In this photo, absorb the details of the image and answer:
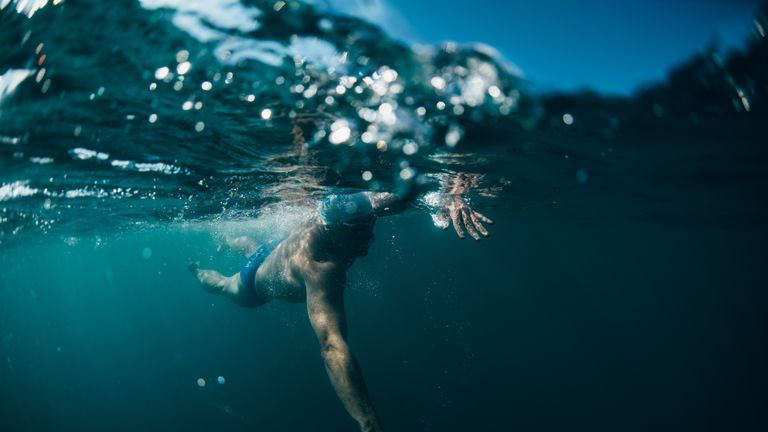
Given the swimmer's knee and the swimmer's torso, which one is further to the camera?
the swimmer's torso

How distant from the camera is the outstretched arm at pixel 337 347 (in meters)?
4.46

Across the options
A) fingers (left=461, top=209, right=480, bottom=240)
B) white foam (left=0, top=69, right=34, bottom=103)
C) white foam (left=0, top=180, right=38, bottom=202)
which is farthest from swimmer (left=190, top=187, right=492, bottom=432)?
white foam (left=0, top=180, right=38, bottom=202)

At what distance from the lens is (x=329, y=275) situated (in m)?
6.34

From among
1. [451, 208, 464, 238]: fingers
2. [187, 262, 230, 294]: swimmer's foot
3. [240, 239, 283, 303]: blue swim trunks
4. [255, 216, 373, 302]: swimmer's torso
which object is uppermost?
→ [451, 208, 464, 238]: fingers

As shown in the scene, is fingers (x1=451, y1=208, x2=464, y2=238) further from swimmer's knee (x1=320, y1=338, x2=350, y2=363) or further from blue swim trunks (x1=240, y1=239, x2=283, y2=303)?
blue swim trunks (x1=240, y1=239, x2=283, y2=303)

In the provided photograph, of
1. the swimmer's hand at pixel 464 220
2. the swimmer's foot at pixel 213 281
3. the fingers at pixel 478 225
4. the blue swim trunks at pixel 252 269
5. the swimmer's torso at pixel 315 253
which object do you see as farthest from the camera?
the swimmer's foot at pixel 213 281

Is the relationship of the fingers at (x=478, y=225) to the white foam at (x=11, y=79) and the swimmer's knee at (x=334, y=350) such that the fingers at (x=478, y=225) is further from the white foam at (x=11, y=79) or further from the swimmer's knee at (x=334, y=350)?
the white foam at (x=11, y=79)

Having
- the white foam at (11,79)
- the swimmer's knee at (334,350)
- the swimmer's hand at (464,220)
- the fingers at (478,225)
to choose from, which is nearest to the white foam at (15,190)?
the white foam at (11,79)

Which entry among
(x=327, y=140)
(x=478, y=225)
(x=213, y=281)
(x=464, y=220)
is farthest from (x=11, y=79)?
(x=213, y=281)

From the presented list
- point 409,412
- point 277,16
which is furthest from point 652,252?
point 277,16

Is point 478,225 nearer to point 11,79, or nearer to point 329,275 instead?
point 329,275

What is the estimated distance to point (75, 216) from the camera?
19281 millimetres

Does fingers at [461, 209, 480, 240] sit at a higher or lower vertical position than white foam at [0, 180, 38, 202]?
higher

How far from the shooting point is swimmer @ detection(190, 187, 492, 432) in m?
4.63
